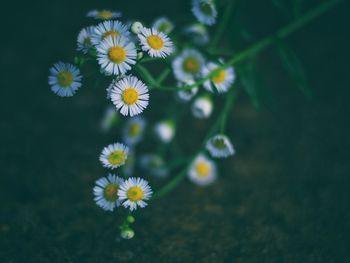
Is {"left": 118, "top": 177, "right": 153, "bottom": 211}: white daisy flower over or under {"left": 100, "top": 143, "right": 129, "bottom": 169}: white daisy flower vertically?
under

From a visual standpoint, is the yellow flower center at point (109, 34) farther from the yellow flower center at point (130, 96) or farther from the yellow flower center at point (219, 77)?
the yellow flower center at point (219, 77)

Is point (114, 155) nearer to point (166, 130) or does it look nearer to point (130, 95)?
point (130, 95)

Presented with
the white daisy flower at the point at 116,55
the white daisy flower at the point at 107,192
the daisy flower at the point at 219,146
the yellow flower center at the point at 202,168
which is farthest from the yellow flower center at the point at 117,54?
the yellow flower center at the point at 202,168

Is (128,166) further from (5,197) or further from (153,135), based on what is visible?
(5,197)

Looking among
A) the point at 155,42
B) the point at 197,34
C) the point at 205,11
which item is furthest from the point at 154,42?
the point at 197,34

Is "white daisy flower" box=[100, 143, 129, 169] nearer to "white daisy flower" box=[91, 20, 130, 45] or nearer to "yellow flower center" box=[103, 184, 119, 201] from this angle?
"yellow flower center" box=[103, 184, 119, 201]

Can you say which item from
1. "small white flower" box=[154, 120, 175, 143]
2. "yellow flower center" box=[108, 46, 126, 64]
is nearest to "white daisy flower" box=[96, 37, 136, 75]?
"yellow flower center" box=[108, 46, 126, 64]
